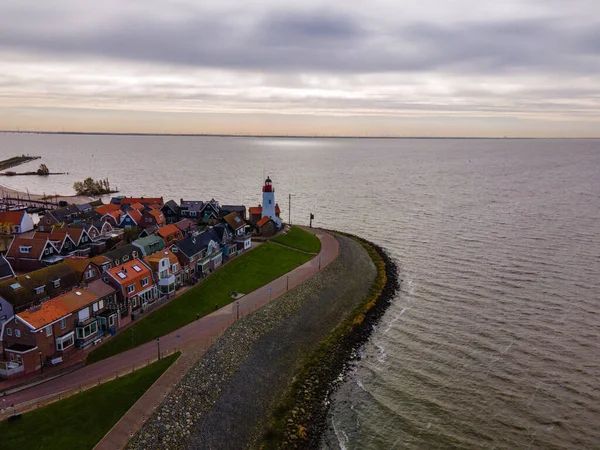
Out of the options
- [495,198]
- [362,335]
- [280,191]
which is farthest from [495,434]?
[280,191]

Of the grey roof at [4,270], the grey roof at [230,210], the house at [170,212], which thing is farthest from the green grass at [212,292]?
the house at [170,212]

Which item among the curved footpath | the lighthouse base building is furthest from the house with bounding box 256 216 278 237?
the curved footpath

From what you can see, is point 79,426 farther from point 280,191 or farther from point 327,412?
point 280,191

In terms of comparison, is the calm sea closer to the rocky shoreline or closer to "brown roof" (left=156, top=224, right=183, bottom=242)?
the rocky shoreline

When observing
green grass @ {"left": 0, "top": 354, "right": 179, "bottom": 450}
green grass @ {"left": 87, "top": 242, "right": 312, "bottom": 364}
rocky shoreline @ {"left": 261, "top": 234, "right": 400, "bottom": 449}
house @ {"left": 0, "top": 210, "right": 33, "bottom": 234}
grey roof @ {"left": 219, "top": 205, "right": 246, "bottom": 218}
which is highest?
grey roof @ {"left": 219, "top": 205, "right": 246, "bottom": 218}

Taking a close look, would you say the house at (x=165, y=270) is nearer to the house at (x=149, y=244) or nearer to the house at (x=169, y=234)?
the house at (x=149, y=244)

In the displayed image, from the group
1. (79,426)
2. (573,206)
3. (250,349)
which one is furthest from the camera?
(573,206)
